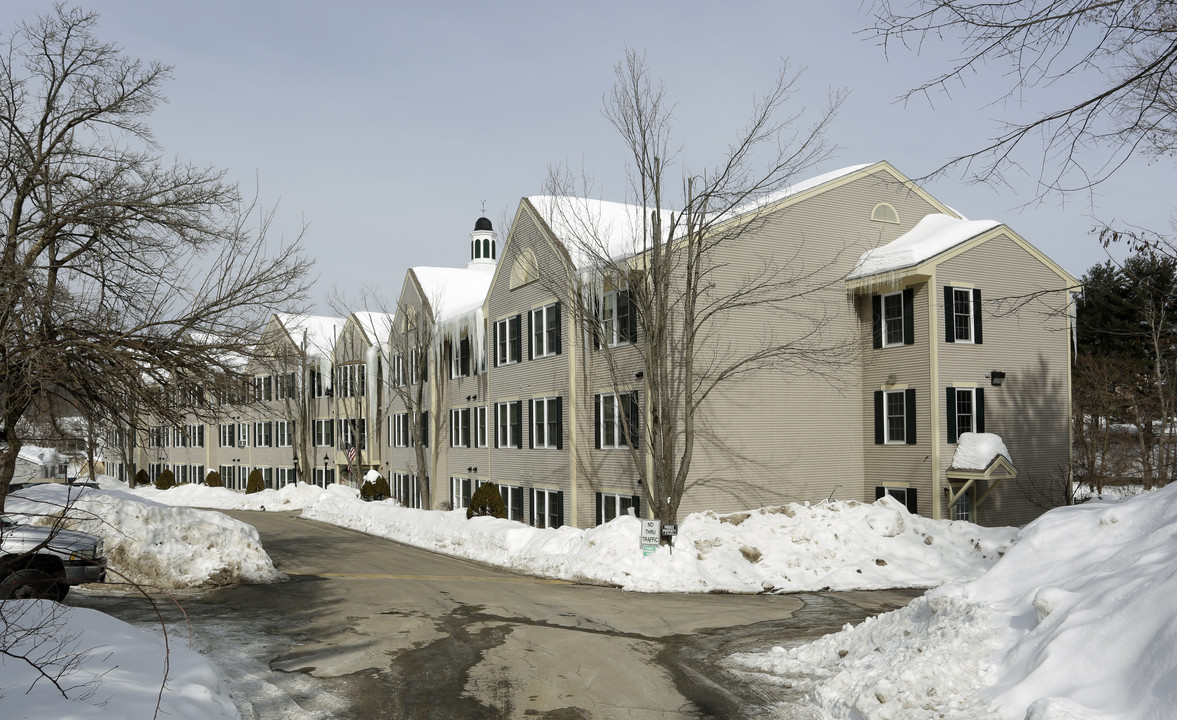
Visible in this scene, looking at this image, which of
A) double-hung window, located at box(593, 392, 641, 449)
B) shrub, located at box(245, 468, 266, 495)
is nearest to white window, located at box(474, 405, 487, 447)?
double-hung window, located at box(593, 392, 641, 449)

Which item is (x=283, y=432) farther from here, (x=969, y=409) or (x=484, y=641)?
(x=484, y=641)

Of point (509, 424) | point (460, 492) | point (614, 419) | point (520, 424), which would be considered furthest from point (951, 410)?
point (460, 492)

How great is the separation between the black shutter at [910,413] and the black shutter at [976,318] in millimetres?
2442

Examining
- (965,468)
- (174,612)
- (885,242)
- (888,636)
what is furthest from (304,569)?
(885,242)

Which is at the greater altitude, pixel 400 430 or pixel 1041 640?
pixel 400 430

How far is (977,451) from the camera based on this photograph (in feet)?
78.0

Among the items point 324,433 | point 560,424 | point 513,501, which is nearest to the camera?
point 560,424

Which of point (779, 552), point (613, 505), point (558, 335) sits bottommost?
point (779, 552)

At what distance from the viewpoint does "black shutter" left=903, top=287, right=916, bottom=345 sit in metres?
25.3

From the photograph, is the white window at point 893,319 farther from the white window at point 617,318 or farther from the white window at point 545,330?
the white window at point 545,330

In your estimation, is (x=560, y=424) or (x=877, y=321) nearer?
(x=877, y=321)

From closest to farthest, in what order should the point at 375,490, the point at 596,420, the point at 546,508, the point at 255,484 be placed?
the point at 596,420 < the point at 546,508 < the point at 375,490 < the point at 255,484

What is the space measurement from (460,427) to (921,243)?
778 inches

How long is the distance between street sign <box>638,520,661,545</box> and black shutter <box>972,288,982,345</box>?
11774 mm
